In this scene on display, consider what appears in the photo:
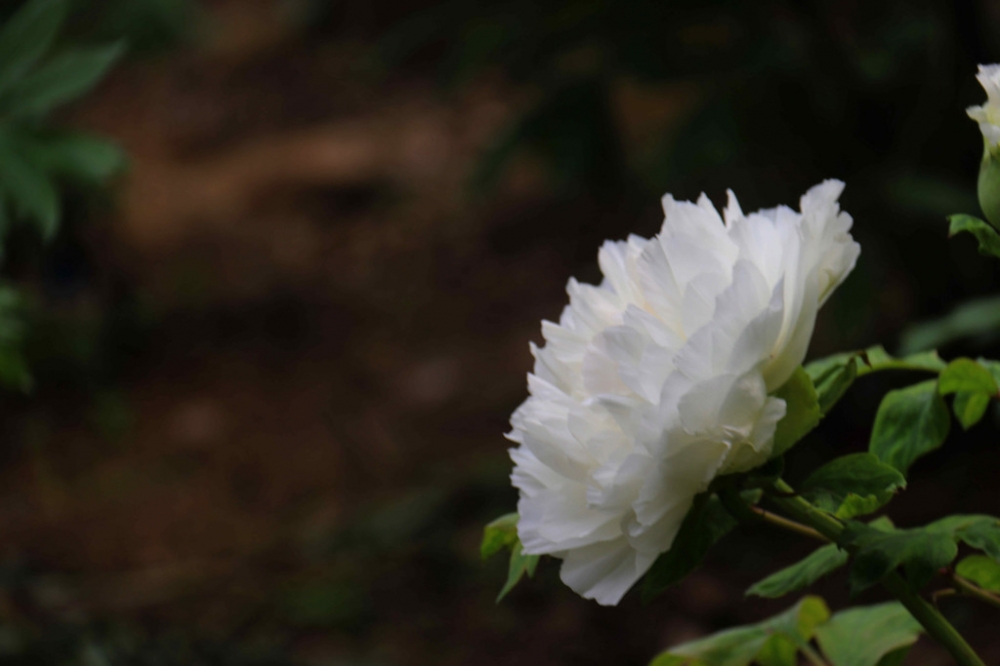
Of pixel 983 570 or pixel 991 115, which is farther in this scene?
pixel 983 570

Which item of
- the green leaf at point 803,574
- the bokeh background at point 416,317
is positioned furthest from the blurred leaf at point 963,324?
the green leaf at point 803,574

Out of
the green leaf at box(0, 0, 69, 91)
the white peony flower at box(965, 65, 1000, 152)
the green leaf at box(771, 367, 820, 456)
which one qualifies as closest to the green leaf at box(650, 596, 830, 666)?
the green leaf at box(771, 367, 820, 456)

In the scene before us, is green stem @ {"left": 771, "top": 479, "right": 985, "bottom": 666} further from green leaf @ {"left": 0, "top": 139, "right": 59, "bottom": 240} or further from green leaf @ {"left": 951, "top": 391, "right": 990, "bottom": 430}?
green leaf @ {"left": 0, "top": 139, "right": 59, "bottom": 240}

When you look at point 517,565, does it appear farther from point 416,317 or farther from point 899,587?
point 416,317

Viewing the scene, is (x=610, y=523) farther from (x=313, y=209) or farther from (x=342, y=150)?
(x=342, y=150)

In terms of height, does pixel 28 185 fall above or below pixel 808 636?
above

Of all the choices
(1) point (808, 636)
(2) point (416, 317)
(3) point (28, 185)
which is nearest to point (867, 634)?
Answer: (1) point (808, 636)

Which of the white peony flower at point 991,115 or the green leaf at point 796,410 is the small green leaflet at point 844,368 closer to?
→ the green leaf at point 796,410
